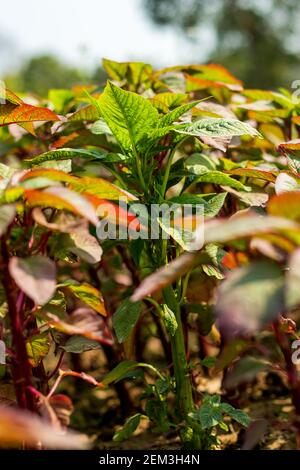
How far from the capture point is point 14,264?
0.87 metres

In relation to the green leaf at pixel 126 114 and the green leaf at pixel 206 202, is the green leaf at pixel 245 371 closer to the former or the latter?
the green leaf at pixel 206 202

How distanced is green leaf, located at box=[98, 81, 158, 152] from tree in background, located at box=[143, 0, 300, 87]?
17112mm

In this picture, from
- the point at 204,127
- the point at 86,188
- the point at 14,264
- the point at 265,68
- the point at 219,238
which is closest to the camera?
the point at 219,238

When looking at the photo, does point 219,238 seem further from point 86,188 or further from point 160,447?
point 160,447

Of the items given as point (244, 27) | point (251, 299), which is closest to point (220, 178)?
point (251, 299)

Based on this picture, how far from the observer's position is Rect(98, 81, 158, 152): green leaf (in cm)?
114

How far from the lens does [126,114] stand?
45.7 inches

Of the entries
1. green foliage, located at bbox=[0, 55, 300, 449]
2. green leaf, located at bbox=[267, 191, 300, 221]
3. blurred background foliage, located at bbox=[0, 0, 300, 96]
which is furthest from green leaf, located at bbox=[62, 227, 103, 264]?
blurred background foliage, located at bbox=[0, 0, 300, 96]

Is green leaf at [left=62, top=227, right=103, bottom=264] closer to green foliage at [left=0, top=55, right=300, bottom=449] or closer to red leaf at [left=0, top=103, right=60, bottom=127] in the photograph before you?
green foliage at [left=0, top=55, right=300, bottom=449]

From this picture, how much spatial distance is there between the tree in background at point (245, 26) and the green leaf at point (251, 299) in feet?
57.6

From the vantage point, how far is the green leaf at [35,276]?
32.0 inches

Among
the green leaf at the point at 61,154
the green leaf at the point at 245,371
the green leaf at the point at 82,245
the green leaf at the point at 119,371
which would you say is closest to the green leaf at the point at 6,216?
the green leaf at the point at 82,245

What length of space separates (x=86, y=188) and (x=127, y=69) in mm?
817

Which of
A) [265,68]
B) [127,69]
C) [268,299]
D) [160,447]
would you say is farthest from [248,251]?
[265,68]
